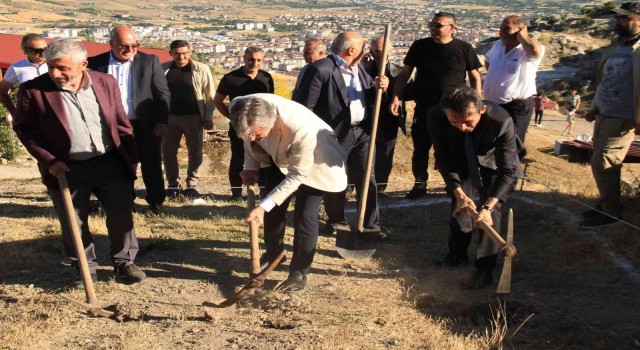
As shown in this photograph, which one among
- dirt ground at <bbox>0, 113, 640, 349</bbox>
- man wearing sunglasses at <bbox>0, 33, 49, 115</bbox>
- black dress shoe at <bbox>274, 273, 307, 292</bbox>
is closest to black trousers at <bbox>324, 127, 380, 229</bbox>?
dirt ground at <bbox>0, 113, 640, 349</bbox>

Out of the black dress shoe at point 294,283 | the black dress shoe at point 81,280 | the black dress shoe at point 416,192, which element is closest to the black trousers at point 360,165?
the black dress shoe at point 294,283

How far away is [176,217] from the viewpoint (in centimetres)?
669

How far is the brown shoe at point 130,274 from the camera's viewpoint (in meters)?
4.83

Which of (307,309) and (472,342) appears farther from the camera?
(307,309)

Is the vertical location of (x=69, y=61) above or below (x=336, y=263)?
above

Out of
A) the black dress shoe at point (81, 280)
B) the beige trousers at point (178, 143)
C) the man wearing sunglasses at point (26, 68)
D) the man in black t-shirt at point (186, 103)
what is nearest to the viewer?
the black dress shoe at point (81, 280)

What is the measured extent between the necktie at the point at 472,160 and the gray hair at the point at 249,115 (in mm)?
1387

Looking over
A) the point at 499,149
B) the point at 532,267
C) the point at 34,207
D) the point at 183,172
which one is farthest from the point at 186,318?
the point at 183,172

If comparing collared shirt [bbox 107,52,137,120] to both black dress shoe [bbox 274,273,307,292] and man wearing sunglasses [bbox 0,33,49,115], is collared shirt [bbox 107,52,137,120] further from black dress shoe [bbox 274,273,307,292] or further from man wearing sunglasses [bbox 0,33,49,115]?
black dress shoe [bbox 274,273,307,292]

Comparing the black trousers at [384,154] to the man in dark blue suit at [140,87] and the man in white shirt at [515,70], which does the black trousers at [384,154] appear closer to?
the man in white shirt at [515,70]

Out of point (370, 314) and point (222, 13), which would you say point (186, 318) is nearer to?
point (370, 314)

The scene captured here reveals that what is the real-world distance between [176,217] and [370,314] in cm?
300

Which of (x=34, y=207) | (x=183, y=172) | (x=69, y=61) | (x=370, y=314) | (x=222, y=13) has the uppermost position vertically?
(x=69, y=61)

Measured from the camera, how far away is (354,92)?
18.4 feet
